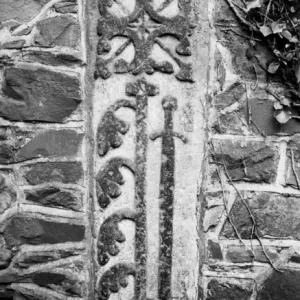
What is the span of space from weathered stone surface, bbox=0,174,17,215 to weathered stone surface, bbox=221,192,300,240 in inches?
34.3

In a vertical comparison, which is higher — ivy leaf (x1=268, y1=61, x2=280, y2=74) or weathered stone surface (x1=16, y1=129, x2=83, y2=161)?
ivy leaf (x1=268, y1=61, x2=280, y2=74)

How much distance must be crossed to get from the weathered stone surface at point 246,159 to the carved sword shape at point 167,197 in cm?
17

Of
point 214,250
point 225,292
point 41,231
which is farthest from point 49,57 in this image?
point 225,292

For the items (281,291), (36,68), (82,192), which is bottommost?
(281,291)

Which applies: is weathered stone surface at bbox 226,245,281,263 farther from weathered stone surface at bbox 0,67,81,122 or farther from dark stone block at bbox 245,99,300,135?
weathered stone surface at bbox 0,67,81,122

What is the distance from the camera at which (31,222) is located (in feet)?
6.33

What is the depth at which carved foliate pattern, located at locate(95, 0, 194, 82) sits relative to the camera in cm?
182

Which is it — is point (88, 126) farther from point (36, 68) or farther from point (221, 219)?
point (221, 219)

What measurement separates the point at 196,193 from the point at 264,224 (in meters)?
0.30

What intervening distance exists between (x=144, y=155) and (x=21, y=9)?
744 mm

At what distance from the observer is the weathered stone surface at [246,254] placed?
6.24ft

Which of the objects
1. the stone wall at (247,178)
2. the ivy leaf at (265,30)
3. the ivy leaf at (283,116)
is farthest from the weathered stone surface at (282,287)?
the ivy leaf at (265,30)

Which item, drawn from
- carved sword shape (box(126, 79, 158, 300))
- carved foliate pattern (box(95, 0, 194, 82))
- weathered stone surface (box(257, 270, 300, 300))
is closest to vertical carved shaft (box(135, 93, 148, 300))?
carved sword shape (box(126, 79, 158, 300))

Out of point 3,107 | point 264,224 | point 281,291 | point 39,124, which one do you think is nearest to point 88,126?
point 39,124
